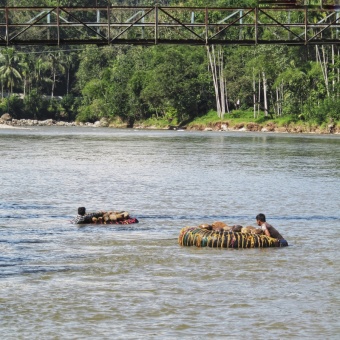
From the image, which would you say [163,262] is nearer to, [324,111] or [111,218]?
[111,218]

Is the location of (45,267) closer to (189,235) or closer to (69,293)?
(69,293)

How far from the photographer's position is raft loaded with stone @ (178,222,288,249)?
23.8 metres

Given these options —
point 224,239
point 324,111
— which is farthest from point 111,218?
point 324,111

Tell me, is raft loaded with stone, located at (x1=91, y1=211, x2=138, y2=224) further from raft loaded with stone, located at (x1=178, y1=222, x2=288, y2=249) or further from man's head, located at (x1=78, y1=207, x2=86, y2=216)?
raft loaded with stone, located at (x1=178, y1=222, x2=288, y2=249)

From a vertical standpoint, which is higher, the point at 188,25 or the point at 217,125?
the point at 188,25

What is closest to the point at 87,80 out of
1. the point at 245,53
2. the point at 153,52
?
the point at 153,52

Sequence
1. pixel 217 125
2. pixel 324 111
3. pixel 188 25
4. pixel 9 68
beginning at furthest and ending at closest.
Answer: pixel 9 68, pixel 217 125, pixel 324 111, pixel 188 25

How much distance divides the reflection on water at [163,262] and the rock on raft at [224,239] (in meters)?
0.37

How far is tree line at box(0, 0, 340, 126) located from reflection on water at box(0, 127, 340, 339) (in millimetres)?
59277

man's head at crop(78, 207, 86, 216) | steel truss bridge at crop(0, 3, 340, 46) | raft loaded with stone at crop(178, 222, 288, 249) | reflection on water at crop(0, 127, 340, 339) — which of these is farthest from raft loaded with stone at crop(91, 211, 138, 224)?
steel truss bridge at crop(0, 3, 340, 46)

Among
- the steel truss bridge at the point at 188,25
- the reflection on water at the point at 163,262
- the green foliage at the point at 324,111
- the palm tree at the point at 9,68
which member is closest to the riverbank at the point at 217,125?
the green foliage at the point at 324,111

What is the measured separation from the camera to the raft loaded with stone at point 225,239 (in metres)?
23.8

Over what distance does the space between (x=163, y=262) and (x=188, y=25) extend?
53.9ft

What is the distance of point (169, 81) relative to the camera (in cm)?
12475
